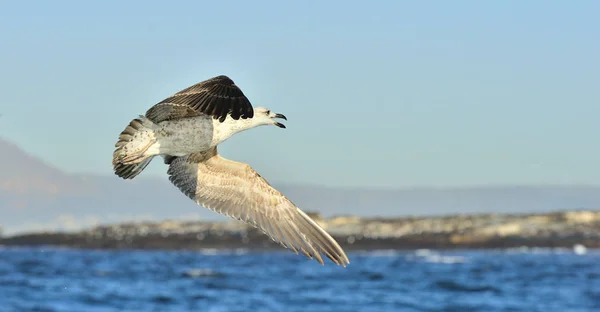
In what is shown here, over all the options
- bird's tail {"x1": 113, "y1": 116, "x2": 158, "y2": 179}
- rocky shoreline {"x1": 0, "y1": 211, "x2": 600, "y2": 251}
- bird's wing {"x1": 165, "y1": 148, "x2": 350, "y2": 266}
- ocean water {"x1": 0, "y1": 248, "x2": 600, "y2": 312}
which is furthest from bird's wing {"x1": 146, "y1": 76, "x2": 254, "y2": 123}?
rocky shoreline {"x1": 0, "y1": 211, "x2": 600, "y2": 251}

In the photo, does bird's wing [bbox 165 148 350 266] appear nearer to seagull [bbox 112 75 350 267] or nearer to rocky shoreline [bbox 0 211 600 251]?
seagull [bbox 112 75 350 267]

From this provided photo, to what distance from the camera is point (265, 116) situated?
898cm

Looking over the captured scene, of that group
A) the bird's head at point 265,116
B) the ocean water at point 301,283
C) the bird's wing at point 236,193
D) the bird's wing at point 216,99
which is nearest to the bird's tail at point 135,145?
the bird's wing at point 216,99

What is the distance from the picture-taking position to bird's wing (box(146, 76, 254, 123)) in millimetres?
7305

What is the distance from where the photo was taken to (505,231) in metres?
68.4

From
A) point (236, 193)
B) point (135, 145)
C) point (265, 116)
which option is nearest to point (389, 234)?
point (236, 193)

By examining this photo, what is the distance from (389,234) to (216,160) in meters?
60.4

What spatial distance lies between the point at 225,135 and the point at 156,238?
6625 centimetres

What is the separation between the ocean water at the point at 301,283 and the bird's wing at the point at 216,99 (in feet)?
82.4

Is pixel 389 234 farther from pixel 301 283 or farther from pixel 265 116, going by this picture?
pixel 265 116

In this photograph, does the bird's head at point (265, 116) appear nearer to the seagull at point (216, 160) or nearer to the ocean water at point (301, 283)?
the seagull at point (216, 160)

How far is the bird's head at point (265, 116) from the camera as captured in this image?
351 inches

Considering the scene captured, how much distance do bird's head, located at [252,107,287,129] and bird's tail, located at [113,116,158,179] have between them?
107cm

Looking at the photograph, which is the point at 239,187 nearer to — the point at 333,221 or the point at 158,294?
the point at 158,294
